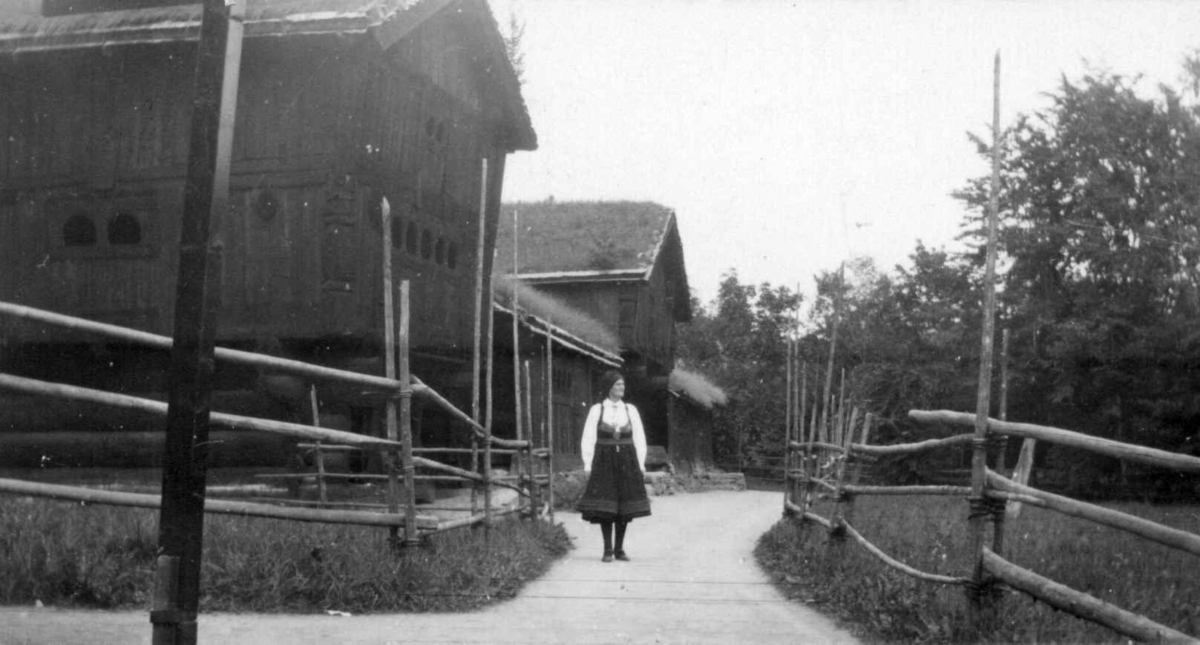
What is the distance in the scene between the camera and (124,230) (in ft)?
47.5

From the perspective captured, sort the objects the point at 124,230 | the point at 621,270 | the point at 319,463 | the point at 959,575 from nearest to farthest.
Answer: the point at 959,575, the point at 319,463, the point at 124,230, the point at 621,270

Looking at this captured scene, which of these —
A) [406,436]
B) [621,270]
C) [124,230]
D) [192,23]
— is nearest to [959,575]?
[406,436]

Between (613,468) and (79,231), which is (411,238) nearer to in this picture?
(79,231)

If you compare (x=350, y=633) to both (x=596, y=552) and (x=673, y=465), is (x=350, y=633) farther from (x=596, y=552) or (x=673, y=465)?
(x=673, y=465)

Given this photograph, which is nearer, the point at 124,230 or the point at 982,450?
the point at 982,450

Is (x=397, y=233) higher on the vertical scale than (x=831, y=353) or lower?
higher

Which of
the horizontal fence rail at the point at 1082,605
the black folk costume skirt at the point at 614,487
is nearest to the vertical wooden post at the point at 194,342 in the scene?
the horizontal fence rail at the point at 1082,605

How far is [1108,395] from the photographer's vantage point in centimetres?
2803

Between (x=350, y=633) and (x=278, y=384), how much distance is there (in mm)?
7459

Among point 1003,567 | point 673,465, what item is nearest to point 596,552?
point 1003,567

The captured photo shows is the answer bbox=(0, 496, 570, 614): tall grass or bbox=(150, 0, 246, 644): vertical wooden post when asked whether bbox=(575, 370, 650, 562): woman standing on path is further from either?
bbox=(150, 0, 246, 644): vertical wooden post

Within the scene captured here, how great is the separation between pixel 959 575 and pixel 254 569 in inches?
157

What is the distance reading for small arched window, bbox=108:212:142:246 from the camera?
14.3 metres

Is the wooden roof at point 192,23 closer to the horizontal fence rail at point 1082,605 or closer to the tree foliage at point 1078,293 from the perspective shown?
the horizontal fence rail at point 1082,605
